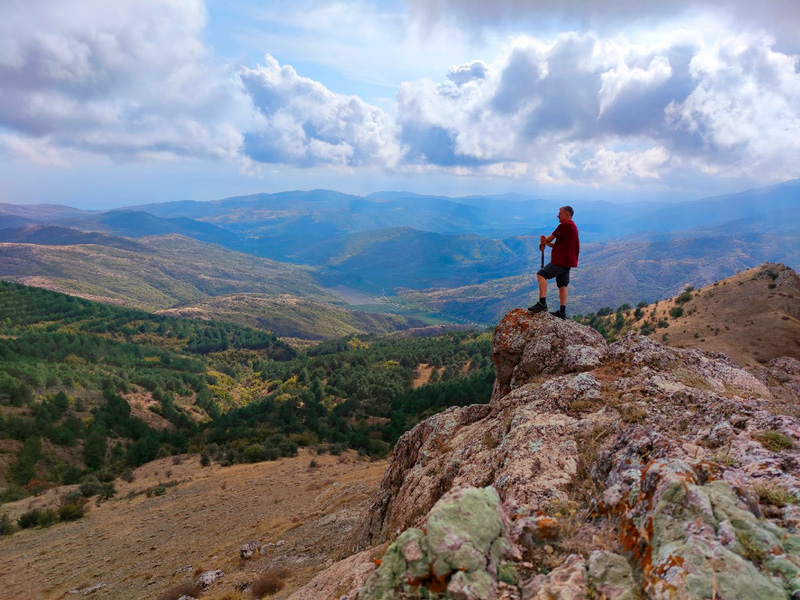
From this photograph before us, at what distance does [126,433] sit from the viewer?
5700cm

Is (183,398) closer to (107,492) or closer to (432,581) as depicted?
(107,492)

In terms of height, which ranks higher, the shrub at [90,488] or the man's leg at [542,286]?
the man's leg at [542,286]

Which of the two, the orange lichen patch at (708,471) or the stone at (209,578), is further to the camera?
the stone at (209,578)

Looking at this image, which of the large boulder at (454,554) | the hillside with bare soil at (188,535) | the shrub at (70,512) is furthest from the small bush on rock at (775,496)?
the shrub at (70,512)

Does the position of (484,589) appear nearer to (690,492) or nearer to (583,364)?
(690,492)

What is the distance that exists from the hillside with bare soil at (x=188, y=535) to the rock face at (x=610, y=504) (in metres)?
9.44

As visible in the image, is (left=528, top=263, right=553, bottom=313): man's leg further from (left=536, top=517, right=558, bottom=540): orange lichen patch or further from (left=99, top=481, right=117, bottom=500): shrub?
(left=99, top=481, right=117, bottom=500): shrub

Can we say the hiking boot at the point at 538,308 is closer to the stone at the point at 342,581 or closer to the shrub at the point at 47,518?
the stone at the point at 342,581

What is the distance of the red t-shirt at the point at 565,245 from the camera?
44.9ft

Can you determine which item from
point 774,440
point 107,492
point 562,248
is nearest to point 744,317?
point 562,248

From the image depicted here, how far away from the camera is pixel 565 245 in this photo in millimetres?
13758

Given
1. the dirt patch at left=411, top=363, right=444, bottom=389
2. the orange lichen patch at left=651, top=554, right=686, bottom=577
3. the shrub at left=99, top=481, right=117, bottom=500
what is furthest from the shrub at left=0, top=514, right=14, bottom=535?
the dirt patch at left=411, top=363, right=444, bottom=389

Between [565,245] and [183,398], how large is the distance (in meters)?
91.1

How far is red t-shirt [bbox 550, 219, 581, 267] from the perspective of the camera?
13676mm
